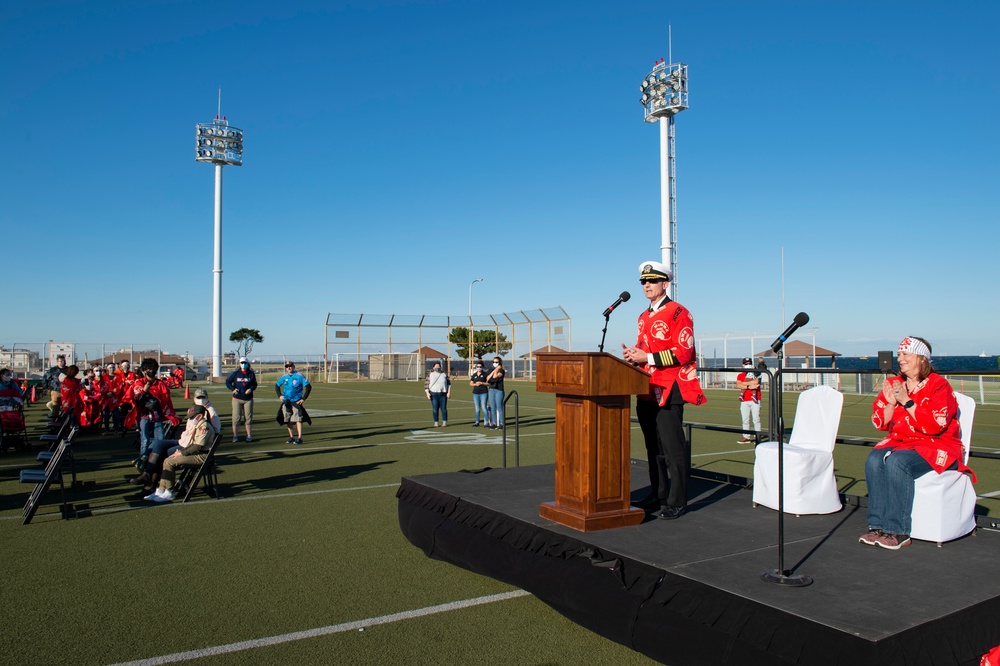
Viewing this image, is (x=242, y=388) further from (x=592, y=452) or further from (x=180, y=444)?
(x=592, y=452)

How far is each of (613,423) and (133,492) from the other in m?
6.57

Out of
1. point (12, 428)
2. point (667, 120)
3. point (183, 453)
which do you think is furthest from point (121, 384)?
point (667, 120)

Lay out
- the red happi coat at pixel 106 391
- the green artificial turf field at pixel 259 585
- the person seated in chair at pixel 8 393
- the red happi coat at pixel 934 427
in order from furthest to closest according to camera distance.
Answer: the red happi coat at pixel 106 391
the person seated in chair at pixel 8 393
the red happi coat at pixel 934 427
the green artificial turf field at pixel 259 585

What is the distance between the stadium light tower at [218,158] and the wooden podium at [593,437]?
45.5 m

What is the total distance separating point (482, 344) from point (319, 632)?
5121 centimetres

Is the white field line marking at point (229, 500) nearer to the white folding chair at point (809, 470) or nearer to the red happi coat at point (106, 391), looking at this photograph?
the white folding chair at point (809, 470)

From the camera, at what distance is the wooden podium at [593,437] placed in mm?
4570

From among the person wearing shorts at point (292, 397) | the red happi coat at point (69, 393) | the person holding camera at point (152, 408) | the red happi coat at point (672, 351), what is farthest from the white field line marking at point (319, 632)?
the red happi coat at point (69, 393)

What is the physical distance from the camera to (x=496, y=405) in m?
16.0

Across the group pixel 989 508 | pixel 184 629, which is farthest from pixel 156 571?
pixel 989 508

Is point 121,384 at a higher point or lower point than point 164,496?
higher

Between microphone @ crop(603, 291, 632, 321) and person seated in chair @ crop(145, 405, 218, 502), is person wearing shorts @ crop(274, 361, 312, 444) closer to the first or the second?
person seated in chair @ crop(145, 405, 218, 502)

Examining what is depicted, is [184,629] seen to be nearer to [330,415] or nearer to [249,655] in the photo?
[249,655]

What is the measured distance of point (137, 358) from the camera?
42.2m
